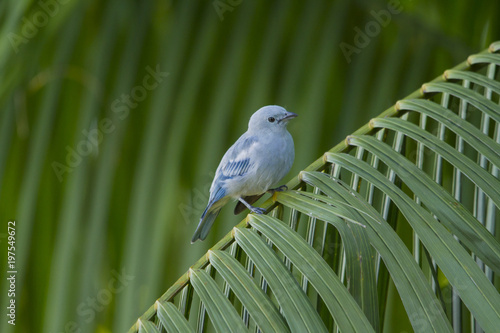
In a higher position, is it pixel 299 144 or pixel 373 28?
pixel 373 28

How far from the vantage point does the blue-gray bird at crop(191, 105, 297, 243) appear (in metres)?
2.16

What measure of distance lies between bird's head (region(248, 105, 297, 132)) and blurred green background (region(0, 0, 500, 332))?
0.12 meters

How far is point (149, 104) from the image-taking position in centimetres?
233

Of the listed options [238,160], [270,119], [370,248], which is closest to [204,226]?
[238,160]

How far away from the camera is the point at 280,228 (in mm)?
1362

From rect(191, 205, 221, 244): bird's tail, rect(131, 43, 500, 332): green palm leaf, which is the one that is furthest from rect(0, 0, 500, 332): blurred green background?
rect(131, 43, 500, 332): green palm leaf

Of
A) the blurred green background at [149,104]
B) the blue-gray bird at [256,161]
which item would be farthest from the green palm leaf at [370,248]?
the blurred green background at [149,104]

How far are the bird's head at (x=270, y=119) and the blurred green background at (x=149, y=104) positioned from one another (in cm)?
12

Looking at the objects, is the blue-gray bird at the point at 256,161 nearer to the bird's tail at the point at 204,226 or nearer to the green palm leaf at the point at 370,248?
the bird's tail at the point at 204,226

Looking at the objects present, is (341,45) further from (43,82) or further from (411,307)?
(411,307)

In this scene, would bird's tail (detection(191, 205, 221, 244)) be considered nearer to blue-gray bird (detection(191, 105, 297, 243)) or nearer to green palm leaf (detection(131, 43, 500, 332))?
blue-gray bird (detection(191, 105, 297, 243))

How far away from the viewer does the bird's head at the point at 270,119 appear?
218cm

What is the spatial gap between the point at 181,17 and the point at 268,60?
17.1 inches

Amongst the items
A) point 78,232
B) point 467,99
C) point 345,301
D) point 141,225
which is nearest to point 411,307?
point 345,301
